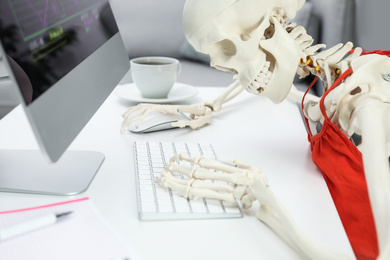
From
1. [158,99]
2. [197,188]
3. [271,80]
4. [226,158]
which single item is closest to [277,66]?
[271,80]

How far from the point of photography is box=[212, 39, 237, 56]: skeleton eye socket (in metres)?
0.75

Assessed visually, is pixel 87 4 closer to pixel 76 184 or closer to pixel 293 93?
pixel 76 184

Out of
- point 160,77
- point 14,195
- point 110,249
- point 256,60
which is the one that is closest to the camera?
point 110,249

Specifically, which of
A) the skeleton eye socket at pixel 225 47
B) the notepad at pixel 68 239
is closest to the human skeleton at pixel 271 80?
the skeleton eye socket at pixel 225 47

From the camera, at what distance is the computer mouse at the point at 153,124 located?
0.89m

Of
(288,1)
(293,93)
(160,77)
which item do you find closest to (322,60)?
(288,1)

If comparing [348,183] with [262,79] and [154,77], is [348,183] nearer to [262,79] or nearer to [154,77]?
[262,79]

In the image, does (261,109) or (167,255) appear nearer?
(167,255)

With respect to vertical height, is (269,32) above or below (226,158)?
above

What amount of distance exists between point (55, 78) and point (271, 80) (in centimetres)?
37

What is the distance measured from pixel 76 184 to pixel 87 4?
34cm

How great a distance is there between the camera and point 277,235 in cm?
54

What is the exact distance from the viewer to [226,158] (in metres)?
0.79

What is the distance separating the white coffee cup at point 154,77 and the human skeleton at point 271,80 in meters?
0.17
